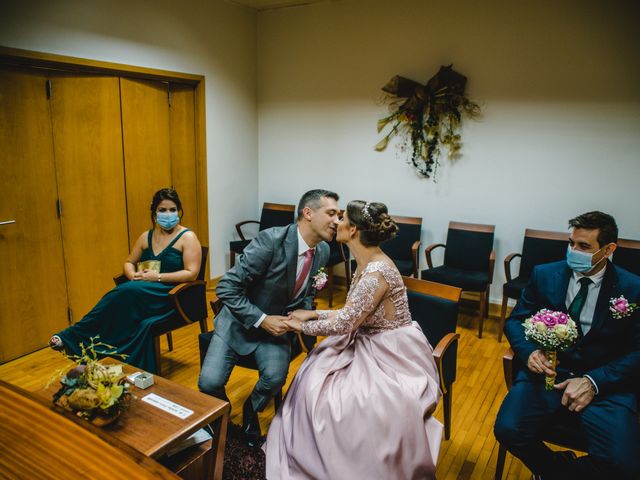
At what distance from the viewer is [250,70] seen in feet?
19.4

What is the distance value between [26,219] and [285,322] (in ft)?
8.32

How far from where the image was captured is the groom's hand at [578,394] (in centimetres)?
207

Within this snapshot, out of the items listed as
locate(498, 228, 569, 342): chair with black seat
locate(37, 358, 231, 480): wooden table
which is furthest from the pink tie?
locate(498, 228, 569, 342): chair with black seat

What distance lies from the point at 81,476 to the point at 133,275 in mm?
2216

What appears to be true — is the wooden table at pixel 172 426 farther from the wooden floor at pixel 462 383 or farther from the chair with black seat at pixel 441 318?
the chair with black seat at pixel 441 318

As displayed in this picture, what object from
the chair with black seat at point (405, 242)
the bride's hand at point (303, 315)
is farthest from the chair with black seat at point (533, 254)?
the bride's hand at point (303, 315)

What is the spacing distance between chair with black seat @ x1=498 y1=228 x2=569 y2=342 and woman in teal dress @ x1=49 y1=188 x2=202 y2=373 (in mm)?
2762

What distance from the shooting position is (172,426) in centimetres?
192

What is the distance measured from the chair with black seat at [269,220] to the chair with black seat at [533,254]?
2.55 m

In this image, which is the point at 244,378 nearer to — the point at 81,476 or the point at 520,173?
the point at 81,476

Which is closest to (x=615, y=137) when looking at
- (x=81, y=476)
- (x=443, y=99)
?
(x=443, y=99)

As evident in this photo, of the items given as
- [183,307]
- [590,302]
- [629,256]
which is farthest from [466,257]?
[183,307]

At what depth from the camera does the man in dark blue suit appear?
1.98 m

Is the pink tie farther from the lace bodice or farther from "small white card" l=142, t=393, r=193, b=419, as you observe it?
"small white card" l=142, t=393, r=193, b=419
